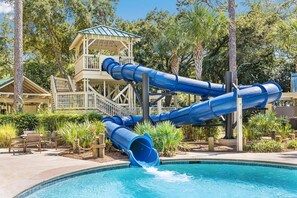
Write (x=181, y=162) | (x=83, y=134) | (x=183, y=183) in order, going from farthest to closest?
(x=83, y=134)
(x=181, y=162)
(x=183, y=183)

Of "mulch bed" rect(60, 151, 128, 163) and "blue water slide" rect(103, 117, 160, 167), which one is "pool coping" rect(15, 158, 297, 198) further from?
"mulch bed" rect(60, 151, 128, 163)

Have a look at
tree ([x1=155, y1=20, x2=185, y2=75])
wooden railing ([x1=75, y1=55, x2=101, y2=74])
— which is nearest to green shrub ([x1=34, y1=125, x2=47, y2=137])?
wooden railing ([x1=75, y1=55, x2=101, y2=74])

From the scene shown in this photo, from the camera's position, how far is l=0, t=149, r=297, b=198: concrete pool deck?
310 inches

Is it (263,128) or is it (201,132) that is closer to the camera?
(263,128)

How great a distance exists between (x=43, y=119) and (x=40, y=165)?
772cm

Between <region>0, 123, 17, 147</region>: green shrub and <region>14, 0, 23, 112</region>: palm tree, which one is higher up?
<region>14, 0, 23, 112</region>: palm tree

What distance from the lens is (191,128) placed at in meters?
17.7

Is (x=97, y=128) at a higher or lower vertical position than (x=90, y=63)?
lower

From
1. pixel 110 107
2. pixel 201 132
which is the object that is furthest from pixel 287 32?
pixel 110 107

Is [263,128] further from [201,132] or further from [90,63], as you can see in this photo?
[90,63]

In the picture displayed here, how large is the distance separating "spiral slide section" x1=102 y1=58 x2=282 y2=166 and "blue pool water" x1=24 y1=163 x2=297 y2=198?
132 centimetres

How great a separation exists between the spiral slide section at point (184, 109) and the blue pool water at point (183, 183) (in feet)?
4.34

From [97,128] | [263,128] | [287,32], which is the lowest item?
[263,128]

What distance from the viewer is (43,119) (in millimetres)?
17734
